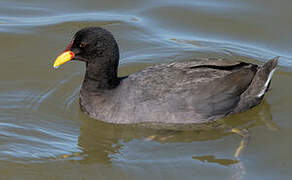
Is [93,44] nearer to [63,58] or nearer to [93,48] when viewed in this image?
[93,48]

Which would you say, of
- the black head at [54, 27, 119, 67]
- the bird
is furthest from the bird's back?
the black head at [54, 27, 119, 67]

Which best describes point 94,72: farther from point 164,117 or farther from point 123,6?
point 123,6

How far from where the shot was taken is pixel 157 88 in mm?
7742

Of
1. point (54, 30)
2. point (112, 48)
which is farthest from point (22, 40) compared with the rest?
point (112, 48)

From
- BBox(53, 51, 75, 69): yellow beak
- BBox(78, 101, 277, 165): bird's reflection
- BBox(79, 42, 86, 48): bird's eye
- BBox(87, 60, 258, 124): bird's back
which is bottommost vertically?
BBox(78, 101, 277, 165): bird's reflection

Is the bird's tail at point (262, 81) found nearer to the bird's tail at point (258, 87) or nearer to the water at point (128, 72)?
the bird's tail at point (258, 87)

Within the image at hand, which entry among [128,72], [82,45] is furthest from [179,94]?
[128,72]

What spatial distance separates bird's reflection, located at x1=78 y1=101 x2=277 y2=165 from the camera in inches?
299

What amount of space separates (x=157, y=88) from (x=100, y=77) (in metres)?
0.91

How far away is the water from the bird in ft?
0.86

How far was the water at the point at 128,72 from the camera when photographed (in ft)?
23.1

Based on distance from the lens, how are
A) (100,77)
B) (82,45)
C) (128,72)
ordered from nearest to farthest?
(82,45) → (100,77) → (128,72)

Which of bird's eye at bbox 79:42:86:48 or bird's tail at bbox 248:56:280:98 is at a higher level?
bird's eye at bbox 79:42:86:48

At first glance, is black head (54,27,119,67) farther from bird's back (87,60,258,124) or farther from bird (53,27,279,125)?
bird's back (87,60,258,124)
